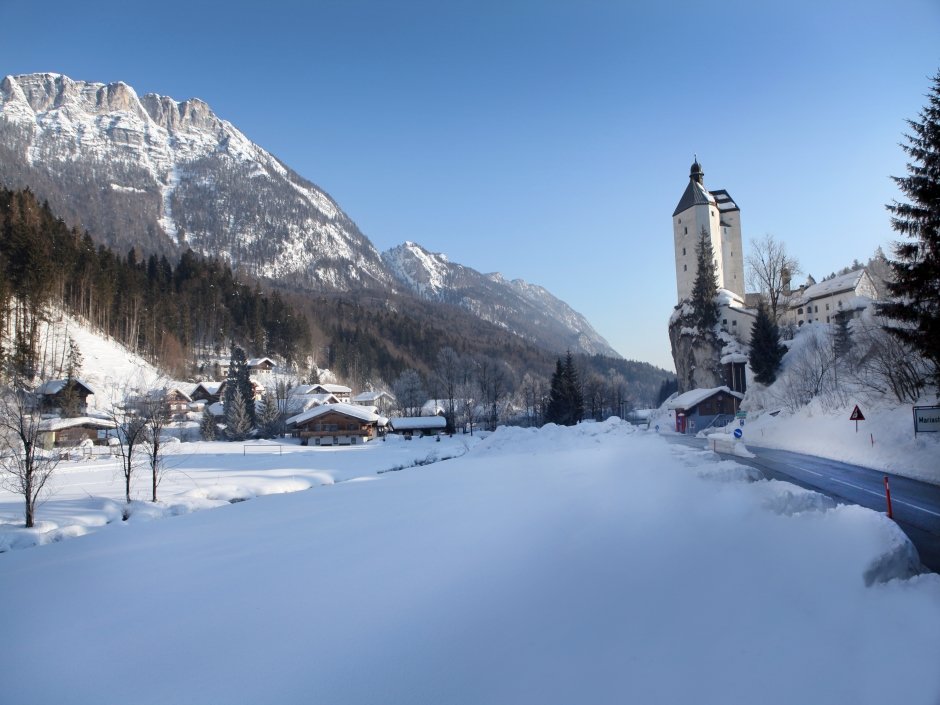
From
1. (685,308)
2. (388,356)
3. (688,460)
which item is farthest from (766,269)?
(388,356)

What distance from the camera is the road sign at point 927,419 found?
16156 mm

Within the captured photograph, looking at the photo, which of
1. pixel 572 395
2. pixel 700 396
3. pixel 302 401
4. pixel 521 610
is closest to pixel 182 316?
pixel 302 401

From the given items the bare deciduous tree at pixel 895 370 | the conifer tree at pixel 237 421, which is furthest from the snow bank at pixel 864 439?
the conifer tree at pixel 237 421

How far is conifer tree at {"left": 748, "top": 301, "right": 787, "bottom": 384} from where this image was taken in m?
51.6

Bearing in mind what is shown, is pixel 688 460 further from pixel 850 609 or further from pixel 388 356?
pixel 388 356

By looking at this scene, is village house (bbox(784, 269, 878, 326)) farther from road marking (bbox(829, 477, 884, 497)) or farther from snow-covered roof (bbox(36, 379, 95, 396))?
snow-covered roof (bbox(36, 379, 95, 396))

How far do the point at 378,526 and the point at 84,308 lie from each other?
250 feet

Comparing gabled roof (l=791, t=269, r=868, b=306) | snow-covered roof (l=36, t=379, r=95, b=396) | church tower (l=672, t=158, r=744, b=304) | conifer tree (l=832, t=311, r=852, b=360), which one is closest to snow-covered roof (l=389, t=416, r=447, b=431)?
snow-covered roof (l=36, t=379, r=95, b=396)

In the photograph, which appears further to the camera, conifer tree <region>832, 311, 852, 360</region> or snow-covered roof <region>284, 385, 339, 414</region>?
snow-covered roof <region>284, 385, 339, 414</region>

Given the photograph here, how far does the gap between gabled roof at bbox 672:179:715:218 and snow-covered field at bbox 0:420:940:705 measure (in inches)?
2767

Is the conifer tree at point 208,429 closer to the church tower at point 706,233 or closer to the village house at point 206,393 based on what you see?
the village house at point 206,393

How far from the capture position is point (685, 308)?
67.1m

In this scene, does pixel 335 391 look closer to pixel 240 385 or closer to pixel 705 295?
pixel 240 385

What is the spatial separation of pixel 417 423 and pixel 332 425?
12.8m
